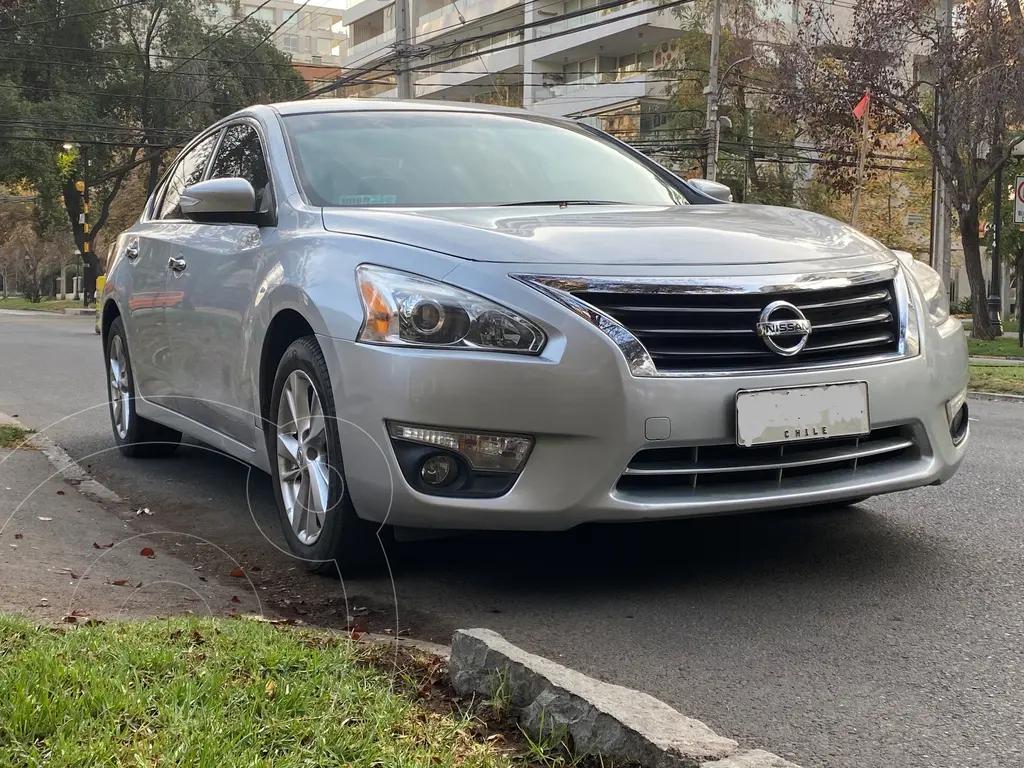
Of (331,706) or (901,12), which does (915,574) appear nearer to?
(331,706)

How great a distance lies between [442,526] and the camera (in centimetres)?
347

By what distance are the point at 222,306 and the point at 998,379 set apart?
29.9 ft

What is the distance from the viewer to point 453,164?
A: 184 inches

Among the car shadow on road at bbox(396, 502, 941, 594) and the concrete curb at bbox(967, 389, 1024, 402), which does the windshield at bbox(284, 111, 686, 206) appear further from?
the concrete curb at bbox(967, 389, 1024, 402)

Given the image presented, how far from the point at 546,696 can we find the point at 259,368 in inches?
83.7

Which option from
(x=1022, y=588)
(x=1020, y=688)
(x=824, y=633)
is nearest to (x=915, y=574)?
(x=1022, y=588)

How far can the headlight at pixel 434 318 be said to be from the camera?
10.9 ft

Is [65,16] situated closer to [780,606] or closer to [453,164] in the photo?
[453,164]

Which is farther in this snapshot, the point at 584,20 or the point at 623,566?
the point at 584,20

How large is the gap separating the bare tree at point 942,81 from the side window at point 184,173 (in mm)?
17836

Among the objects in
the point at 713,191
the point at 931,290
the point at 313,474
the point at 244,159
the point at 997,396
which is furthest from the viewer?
the point at 997,396

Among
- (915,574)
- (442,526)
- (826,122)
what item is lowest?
(915,574)

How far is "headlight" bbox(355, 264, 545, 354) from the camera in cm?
332

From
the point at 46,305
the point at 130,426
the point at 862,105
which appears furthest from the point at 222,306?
the point at 46,305
